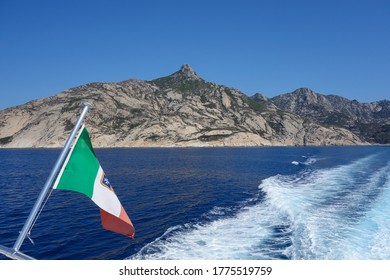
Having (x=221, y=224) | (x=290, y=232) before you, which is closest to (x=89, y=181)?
(x=290, y=232)

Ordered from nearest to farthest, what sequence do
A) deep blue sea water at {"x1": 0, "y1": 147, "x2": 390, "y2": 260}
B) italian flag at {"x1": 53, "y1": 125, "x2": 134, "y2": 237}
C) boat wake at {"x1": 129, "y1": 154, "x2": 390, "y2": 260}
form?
italian flag at {"x1": 53, "y1": 125, "x2": 134, "y2": 237}
boat wake at {"x1": 129, "y1": 154, "x2": 390, "y2": 260}
deep blue sea water at {"x1": 0, "y1": 147, "x2": 390, "y2": 260}

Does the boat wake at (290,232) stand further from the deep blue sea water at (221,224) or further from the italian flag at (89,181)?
the italian flag at (89,181)

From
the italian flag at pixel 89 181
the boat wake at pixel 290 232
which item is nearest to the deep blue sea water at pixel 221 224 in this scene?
the boat wake at pixel 290 232

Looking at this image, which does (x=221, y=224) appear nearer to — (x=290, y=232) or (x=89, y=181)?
(x=290, y=232)

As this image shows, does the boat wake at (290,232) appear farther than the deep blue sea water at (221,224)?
No

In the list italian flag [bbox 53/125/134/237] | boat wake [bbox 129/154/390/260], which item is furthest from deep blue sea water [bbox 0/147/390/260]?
italian flag [bbox 53/125/134/237]

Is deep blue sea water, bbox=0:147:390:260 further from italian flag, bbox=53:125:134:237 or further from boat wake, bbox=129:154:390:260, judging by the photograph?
italian flag, bbox=53:125:134:237
